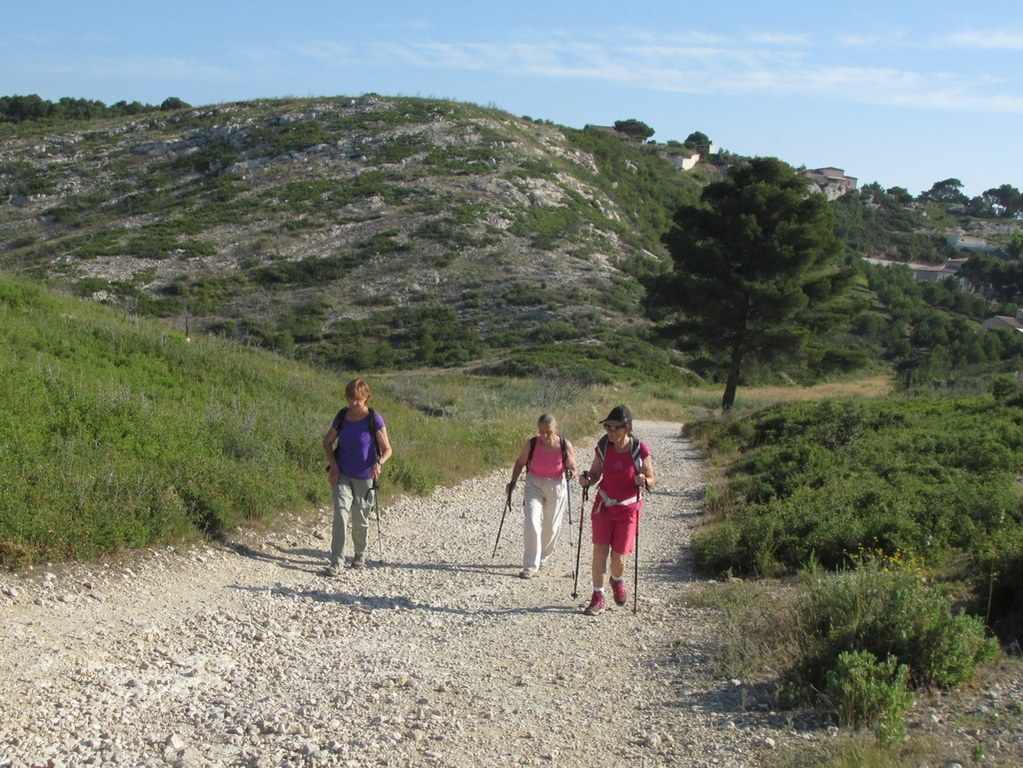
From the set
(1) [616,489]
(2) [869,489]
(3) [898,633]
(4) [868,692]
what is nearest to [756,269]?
(2) [869,489]

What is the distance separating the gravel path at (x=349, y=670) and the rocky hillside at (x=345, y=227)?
31938 millimetres

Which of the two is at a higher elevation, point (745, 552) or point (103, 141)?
point (103, 141)

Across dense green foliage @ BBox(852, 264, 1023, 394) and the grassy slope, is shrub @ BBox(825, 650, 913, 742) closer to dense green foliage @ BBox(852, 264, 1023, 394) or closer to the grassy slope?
the grassy slope

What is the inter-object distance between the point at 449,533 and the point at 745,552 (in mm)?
3507

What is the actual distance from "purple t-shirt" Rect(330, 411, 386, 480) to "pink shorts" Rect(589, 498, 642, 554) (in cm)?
226

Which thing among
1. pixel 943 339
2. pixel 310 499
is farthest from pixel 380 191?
pixel 310 499

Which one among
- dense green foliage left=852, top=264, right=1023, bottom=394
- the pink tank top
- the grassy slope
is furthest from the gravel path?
dense green foliage left=852, top=264, right=1023, bottom=394

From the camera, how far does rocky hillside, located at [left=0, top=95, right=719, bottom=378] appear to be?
45.5 meters

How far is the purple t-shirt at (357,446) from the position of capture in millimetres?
8859

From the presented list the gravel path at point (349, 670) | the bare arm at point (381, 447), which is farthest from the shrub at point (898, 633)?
the bare arm at point (381, 447)

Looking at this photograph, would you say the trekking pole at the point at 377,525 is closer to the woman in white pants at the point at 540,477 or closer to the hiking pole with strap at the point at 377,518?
the hiking pole with strap at the point at 377,518

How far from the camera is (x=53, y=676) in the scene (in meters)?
5.57

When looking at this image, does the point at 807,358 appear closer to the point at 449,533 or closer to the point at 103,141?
the point at 449,533

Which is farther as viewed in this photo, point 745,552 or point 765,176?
point 765,176
